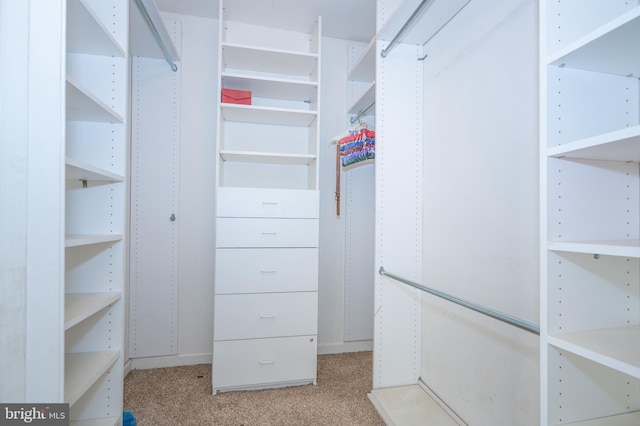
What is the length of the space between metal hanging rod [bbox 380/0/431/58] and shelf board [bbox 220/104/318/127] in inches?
21.6

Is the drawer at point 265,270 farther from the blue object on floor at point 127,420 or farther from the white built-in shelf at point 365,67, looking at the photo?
→ the white built-in shelf at point 365,67

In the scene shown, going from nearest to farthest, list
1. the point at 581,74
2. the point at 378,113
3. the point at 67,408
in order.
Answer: the point at 581,74 < the point at 67,408 < the point at 378,113

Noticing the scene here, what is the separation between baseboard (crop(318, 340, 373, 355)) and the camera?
2.31 m

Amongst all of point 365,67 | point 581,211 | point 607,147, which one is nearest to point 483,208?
point 581,211

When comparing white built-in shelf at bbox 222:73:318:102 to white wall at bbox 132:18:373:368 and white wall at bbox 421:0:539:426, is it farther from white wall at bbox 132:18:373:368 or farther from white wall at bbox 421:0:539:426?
white wall at bbox 421:0:539:426

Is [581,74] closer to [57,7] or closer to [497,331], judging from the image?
[497,331]

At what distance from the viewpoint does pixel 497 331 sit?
1211mm

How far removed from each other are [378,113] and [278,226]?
2.88 feet

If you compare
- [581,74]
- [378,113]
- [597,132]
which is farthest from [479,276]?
[378,113]

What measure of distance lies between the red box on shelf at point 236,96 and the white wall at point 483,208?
1.11m

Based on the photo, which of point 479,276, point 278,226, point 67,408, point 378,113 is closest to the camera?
point 67,408

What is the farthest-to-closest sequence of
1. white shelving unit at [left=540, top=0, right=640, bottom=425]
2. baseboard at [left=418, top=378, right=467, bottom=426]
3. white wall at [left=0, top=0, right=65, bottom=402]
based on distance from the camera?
baseboard at [left=418, top=378, right=467, bottom=426]
white wall at [left=0, top=0, right=65, bottom=402]
white shelving unit at [left=540, top=0, right=640, bottom=425]

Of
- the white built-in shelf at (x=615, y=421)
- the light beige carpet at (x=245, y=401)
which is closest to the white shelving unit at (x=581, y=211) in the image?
the white built-in shelf at (x=615, y=421)

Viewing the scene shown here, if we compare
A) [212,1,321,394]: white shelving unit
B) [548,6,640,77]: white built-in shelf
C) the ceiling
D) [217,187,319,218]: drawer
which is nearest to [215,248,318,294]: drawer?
[212,1,321,394]: white shelving unit
